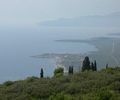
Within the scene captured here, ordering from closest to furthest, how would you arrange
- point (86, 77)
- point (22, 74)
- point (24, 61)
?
point (86, 77) → point (22, 74) → point (24, 61)

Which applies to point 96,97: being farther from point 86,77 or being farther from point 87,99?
point 86,77

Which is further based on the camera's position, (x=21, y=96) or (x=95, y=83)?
(x=95, y=83)

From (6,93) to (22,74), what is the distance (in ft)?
215

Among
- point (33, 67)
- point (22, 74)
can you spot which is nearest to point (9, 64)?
point (33, 67)

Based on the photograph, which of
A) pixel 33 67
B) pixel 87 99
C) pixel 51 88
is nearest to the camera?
pixel 87 99

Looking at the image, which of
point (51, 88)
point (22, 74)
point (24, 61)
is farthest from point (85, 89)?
point (24, 61)

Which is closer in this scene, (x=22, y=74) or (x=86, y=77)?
(x=86, y=77)

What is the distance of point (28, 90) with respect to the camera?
17.4m

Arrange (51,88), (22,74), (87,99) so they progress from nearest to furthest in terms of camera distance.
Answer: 1. (87,99)
2. (51,88)
3. (22,74)

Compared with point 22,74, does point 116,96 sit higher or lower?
higher

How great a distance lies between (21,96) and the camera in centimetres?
1598

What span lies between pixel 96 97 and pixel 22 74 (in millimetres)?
70736

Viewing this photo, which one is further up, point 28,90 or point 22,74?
point 28,90

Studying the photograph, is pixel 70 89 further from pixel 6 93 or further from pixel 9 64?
pixel 9 64
